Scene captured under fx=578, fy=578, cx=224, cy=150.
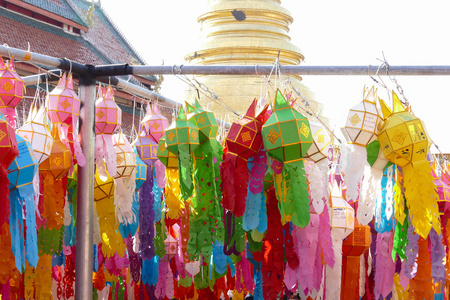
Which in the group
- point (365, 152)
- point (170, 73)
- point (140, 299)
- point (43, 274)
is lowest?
point (140, 299)

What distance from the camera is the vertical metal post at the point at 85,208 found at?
3.73m

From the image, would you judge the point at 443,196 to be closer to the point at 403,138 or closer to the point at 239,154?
the point at 403,138

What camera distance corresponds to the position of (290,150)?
3.07 meters

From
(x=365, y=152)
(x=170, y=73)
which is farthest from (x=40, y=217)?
(x=365, y=152)

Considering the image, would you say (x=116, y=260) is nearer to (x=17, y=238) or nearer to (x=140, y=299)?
(x=140, y=299)

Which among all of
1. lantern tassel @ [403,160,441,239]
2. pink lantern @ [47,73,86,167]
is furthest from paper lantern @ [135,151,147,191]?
lantern tassel @ [403,160,441,239]

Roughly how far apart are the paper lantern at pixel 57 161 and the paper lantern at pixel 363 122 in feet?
5.41

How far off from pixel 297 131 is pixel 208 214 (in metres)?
0.76

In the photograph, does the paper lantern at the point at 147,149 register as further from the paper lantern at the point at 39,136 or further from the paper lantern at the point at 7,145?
the paper lantern at the point at 7,145

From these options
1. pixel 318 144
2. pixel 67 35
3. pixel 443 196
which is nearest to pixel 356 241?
pixel 443 196

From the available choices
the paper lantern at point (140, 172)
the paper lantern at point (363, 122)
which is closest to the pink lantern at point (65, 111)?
the paper lantern at point (140, 172)

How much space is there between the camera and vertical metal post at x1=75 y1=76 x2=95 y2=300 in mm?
3730

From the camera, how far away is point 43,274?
3547 millimetres

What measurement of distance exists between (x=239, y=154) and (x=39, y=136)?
1.13m
